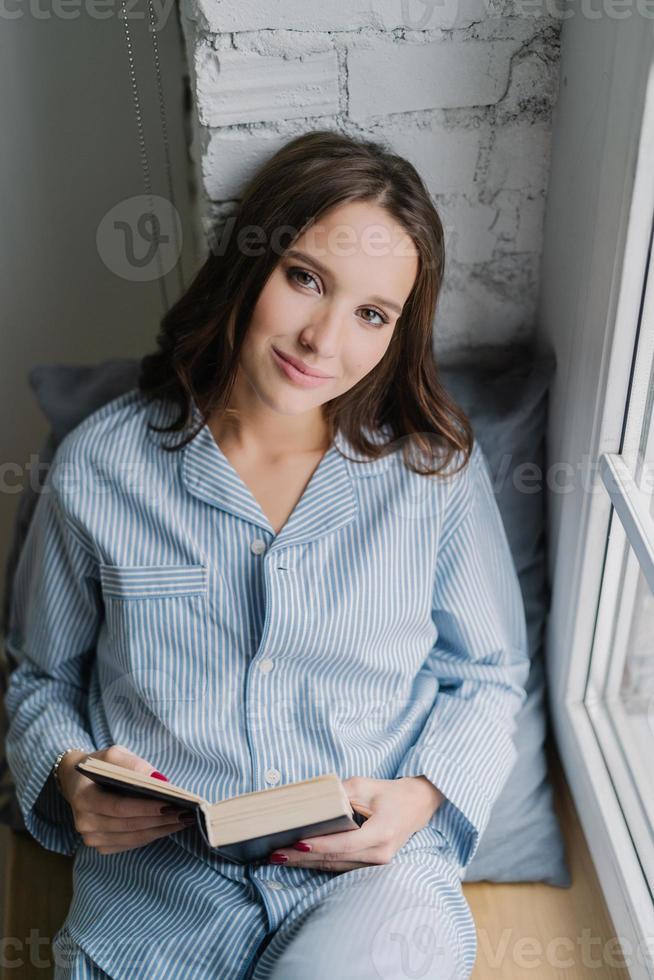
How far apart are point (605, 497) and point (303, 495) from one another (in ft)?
1.25

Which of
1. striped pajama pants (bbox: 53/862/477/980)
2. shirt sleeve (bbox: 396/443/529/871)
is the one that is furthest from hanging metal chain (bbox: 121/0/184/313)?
striped pajama pants (bbox: 53/862/477/980)

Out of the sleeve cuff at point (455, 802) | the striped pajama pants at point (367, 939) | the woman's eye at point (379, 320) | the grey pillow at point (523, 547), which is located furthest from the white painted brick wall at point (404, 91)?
the striped pajama pants at point (367, 939)

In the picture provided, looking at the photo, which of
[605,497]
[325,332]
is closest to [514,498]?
[605,497]

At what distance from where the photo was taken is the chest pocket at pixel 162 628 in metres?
1.22

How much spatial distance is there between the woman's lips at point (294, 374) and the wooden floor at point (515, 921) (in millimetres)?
745

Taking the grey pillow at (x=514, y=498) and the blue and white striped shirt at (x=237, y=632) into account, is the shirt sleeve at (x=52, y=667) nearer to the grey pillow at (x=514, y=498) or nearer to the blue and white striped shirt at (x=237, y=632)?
the blue and white striped shirt at (x=237, y=632)

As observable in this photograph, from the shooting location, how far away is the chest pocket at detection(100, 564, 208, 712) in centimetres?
122

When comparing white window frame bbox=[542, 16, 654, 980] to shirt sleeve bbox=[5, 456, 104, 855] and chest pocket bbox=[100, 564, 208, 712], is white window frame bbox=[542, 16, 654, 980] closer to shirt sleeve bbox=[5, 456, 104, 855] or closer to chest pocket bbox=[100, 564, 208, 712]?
chest pocket bbox=[100, 564, 208, 712]

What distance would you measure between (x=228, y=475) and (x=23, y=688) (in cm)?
42

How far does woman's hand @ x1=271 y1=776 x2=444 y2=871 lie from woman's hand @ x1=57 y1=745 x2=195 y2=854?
0.14 meters

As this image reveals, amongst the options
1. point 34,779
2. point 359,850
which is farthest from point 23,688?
point 359,850

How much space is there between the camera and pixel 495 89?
128 centimetres

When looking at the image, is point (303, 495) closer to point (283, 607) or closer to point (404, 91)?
point (283, 607)

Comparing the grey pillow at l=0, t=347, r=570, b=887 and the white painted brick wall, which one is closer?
the white painted brick wall
